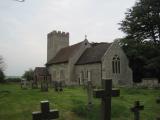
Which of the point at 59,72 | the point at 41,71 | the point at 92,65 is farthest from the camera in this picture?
the point at 41,71

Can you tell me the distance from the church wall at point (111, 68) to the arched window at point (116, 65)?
35 cm

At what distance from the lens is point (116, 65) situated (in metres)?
46.1

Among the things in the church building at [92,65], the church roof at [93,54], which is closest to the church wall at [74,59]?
the church building at [92,65]

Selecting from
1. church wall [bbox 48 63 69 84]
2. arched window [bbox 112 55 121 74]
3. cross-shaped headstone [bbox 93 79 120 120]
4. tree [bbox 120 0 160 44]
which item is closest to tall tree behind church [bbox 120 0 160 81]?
tree [bbox 120 0 160 44]

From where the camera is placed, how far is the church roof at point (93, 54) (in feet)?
149

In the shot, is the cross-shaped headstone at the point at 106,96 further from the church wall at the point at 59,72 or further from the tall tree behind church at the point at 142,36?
the church wall at the point at 59,72

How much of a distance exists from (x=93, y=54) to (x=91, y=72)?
3.25 metres

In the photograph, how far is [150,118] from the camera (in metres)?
17.8

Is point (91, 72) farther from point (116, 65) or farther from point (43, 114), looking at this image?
point (43, 114)

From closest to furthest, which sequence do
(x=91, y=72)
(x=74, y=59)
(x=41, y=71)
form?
1. (x=91, y=72)
2. (x=74, y=59)
3. (x=41, y=71)

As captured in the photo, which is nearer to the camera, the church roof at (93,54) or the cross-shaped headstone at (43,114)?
the cross-shaped headstone at (43,114)

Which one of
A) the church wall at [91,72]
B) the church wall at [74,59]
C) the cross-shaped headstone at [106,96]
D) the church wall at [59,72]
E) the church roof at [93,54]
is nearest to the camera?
the cross-shaped headstone at [106,96]

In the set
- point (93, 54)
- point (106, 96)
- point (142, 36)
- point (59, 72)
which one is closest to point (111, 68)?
point (93, 54)

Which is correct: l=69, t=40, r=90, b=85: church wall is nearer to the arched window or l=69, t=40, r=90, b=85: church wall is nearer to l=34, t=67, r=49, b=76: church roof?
the arched window
